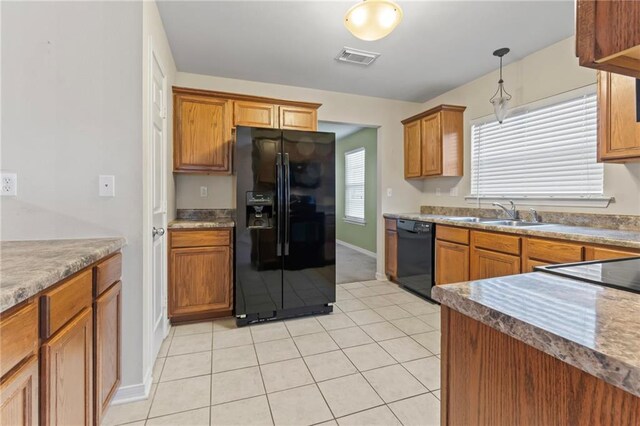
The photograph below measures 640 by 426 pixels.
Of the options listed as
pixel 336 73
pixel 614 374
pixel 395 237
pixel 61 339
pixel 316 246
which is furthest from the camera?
pixel 395 237

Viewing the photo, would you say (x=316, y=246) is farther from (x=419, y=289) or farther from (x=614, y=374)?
(x=614, y=374)

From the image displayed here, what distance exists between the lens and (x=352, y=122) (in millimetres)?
4008

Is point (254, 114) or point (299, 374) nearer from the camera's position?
point (299, 374)

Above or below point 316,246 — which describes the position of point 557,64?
above

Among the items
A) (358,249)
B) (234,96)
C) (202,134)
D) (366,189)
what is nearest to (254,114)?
(234,96)

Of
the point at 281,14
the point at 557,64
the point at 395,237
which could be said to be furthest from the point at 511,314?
the point at 395,237

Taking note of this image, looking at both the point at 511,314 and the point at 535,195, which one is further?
the point at 535,195

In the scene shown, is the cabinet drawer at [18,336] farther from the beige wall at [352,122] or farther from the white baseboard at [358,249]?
the white baseboard at [358,249]

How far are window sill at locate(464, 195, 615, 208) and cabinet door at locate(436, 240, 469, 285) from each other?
79 centimetres

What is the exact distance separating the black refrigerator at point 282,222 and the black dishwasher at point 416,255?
1094mm

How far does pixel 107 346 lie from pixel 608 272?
6.50 feet

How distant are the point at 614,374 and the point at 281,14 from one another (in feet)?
8.65

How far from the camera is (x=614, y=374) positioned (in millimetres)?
412

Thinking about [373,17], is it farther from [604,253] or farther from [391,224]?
[391,224]
